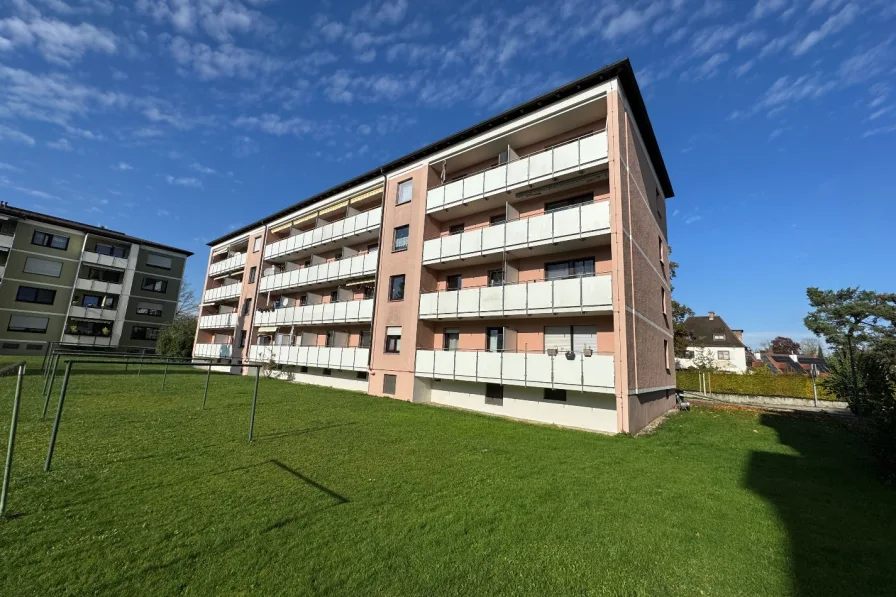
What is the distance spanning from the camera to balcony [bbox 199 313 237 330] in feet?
108

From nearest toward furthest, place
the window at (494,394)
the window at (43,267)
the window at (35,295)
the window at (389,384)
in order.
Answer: the window at (494,394) < the window at (389,384) < the window at (35,295) < the window at (43,267)

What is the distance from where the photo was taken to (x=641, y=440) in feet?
36.7

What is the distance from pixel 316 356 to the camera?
77.6 feet

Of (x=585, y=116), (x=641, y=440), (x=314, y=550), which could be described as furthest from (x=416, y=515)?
(x=585, y=116)

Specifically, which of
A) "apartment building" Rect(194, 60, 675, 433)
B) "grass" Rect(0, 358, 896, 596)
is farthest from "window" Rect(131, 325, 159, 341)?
"grass" Rect(0, 358, 896, 596)

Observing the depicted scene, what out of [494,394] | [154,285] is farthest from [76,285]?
[494,394]

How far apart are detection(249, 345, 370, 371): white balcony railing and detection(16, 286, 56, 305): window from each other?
27.9m

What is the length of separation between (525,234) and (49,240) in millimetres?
52095

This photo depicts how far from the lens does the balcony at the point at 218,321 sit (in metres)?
33.1

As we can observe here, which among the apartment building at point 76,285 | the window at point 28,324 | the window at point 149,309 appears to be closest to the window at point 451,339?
the apartment building at point 76,285

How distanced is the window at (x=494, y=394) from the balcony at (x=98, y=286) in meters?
47.5

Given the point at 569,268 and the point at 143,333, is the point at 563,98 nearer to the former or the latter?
the point at 569,268

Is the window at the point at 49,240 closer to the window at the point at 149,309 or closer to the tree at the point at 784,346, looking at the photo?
the window at the point at 149,309

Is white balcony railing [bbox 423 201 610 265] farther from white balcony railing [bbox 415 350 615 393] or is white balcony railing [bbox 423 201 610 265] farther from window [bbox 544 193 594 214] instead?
white balcony railing [bbox 415 350 615 393]
